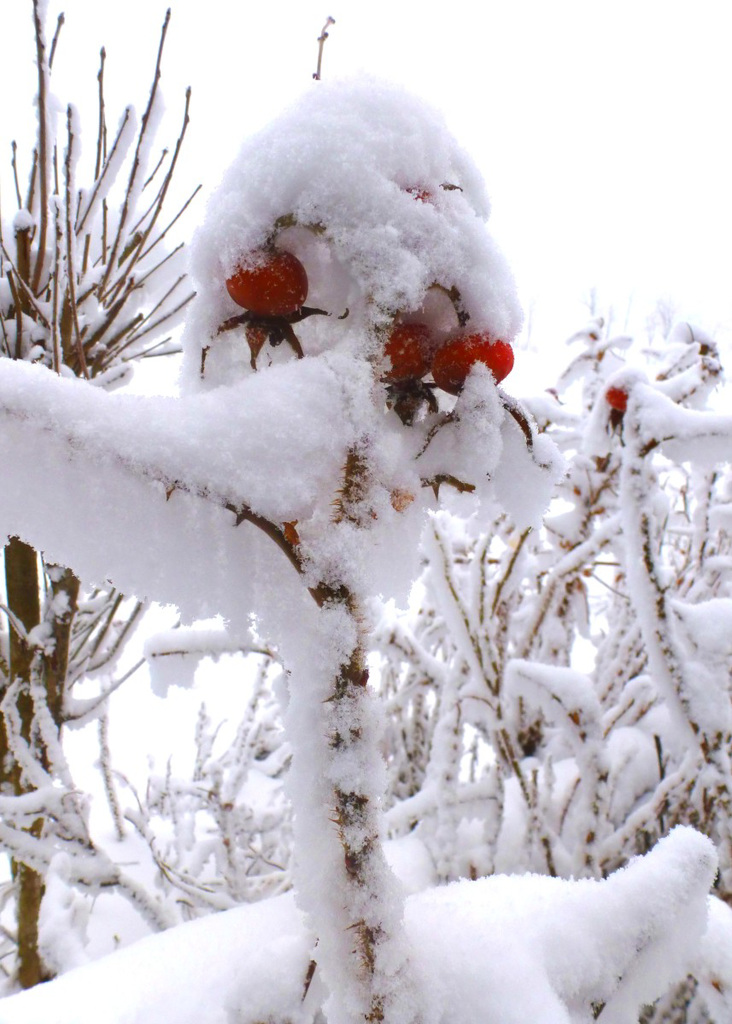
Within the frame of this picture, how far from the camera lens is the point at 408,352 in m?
0.59

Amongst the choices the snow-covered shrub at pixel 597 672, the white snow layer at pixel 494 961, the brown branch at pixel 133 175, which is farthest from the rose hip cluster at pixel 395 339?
the brown branch at pixel 133 175

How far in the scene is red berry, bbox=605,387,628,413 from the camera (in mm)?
1684

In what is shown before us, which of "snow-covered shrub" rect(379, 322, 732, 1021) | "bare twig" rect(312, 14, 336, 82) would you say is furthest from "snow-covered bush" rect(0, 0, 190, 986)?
"snow-covered shrub" rect(379, 322, 732, 1021)

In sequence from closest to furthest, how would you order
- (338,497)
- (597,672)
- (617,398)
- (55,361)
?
(338,497) → (55,361) → (617,398) → (597,672)

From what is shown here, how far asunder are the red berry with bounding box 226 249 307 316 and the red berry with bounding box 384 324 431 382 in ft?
0.33

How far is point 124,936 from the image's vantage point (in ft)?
7.63

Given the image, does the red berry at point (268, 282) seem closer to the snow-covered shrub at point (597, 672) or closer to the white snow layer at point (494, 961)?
the snow-covered shrub at point (597, 672)

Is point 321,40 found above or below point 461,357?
above

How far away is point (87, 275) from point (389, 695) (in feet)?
8.60

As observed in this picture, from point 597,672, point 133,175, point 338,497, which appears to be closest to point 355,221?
point 338,497

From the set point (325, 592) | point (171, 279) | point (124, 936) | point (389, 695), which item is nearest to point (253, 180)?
point (325, 592)

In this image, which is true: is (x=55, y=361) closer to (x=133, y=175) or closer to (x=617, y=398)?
(x=133, y=175)

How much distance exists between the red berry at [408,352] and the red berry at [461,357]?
2cm

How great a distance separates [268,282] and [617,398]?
1.44 m
